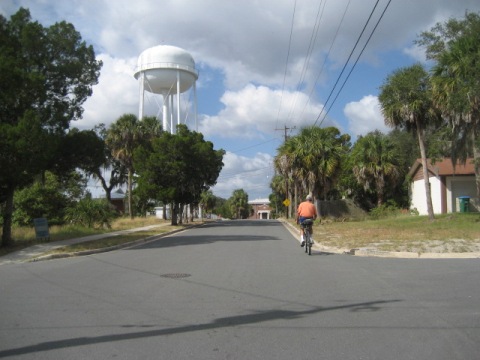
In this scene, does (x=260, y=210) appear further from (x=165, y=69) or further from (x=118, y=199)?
(x=165, y=69)

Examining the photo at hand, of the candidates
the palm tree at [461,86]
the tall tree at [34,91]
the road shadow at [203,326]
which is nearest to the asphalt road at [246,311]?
the road shadow at [203,326]

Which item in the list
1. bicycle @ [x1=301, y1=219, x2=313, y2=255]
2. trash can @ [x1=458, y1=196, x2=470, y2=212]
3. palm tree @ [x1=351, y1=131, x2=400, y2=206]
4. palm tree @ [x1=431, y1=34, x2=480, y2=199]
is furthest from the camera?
palm tree @ [x1=351, y1=131, x2=400, y2=206]

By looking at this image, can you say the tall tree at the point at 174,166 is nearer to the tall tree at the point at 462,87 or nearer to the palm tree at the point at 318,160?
the palm tree at the point at 318,160

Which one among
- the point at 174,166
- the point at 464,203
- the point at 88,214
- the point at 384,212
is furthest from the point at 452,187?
the point at 88,214

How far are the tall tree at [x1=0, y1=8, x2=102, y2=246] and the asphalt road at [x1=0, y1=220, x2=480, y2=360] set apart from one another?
498 cm

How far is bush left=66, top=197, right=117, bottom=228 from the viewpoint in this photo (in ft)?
95.9

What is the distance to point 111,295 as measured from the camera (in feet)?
28.5

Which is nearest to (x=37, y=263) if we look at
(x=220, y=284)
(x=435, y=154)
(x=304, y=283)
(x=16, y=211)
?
(x=220, y=284)

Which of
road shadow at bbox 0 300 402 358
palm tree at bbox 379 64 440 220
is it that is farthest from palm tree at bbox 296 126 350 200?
road shadow at bbox 0 300 402 358

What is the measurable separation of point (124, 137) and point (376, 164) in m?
22.5

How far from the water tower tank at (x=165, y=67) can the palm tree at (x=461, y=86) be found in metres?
28.2

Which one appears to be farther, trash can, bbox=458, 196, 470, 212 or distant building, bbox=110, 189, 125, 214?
distant building, bbox=110, 189, 125, 214

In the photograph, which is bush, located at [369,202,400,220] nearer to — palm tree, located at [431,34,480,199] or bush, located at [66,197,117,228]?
palm tree, located at [431,34,480,199]

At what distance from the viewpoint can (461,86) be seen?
22844 millimetres
